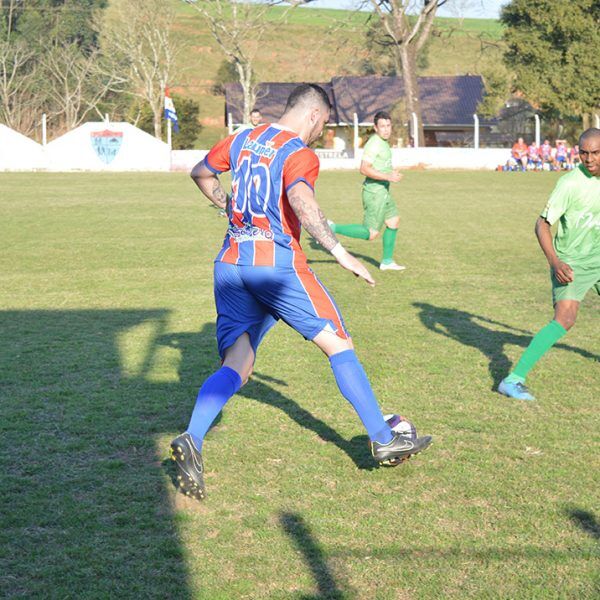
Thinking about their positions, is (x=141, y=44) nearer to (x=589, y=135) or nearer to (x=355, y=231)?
(x=355, y=231)

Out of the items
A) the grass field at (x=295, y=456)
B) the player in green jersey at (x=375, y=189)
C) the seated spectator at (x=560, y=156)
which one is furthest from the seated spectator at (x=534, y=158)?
the grass field at (x=295, y=456)

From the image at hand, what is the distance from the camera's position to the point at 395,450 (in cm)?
465

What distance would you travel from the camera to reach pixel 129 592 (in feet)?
11.5

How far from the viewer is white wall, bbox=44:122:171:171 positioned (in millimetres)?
39719

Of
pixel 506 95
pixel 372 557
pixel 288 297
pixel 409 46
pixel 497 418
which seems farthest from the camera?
pixel 506 95

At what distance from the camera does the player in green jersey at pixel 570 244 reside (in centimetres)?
596

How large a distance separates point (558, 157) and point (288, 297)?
129ft

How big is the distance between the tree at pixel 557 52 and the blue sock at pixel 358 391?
47.3 m

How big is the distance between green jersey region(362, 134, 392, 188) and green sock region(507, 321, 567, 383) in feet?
18.0

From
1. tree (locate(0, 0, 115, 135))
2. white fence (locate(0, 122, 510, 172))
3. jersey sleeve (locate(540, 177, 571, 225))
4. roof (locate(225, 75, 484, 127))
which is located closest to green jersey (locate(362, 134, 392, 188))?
jersey sleeve (locate(540, 177, 571, 225))

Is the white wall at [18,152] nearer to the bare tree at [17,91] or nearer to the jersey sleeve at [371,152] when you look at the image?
the bare tree at [17,91]

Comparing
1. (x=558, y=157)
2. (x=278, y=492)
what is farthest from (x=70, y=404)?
(x=558, y=157)

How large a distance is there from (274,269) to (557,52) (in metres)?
49.1

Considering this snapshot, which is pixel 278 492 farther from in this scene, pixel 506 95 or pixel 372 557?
pixel 506 95
